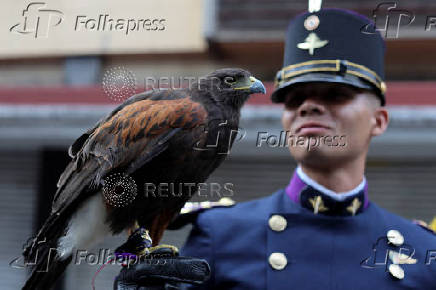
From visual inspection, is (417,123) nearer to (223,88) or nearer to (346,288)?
(346,288)

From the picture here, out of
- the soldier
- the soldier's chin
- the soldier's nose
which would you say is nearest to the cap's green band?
the soldier

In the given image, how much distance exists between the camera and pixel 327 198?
61.4 inches

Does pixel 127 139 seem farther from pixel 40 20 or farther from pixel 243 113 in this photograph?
pixel 40 20

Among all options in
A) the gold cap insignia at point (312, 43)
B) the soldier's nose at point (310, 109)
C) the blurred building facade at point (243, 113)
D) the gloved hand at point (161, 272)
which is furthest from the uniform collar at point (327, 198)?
the blurred building facade at point (243, 113)

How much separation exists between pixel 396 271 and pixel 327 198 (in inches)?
11.9

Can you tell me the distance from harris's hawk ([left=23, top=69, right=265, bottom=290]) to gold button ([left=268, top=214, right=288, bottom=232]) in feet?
2.10

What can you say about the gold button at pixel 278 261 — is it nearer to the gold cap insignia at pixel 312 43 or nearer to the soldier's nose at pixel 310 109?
the soldier's nose at pixel 310 109

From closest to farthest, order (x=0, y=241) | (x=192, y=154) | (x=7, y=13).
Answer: (x=192, y=154) → (x=7, y=13) → (x=0, y=241)

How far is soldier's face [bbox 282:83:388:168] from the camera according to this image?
1.41 meters

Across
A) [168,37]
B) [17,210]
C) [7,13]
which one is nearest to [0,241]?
[17,210]

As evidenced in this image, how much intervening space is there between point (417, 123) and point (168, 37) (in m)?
1.55

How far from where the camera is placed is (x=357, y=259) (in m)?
1.52

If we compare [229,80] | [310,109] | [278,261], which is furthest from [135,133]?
[278,261]

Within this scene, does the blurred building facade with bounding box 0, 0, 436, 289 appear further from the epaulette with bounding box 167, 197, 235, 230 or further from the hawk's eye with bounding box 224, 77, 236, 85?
the hawk's eye with bounding box 224, 77, 236, 85
